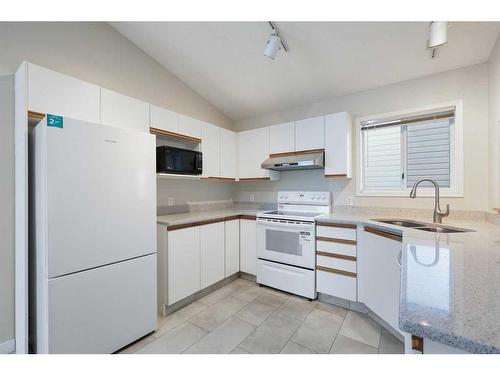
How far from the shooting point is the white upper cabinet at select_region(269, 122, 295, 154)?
9.89ft

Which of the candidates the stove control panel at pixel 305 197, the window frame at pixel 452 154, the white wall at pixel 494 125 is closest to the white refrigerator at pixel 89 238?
the stove control panel at pixel 305 197

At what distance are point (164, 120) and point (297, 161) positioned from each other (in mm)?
1587

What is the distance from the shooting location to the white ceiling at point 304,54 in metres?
2.00

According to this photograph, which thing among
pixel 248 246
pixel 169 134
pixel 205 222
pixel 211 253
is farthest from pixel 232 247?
pixel 169 134

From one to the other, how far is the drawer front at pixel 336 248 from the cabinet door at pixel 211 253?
1.15 meters

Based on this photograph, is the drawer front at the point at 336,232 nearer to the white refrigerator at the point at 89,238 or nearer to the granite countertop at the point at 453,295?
the granite countertop at the point at 453,295

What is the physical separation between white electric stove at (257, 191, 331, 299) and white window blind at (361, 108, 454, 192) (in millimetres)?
640

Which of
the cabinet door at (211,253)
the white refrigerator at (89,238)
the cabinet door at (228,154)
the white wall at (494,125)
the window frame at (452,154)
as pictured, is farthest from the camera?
the cabinet door at (228,154)

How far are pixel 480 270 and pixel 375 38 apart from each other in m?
2.08

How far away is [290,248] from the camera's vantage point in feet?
8.57

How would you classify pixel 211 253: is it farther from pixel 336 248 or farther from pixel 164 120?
pixel 164 120
